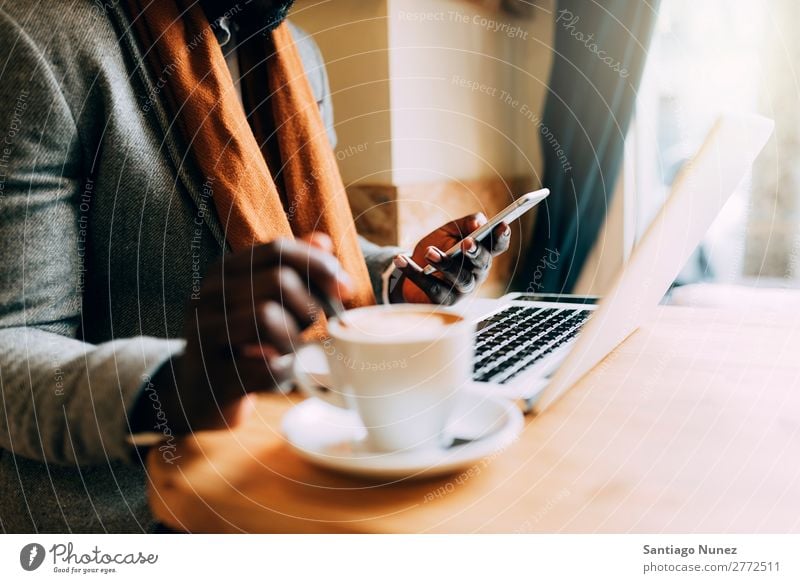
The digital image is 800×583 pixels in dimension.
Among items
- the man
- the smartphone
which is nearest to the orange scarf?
the man

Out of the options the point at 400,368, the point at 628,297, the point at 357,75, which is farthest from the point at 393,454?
the point at 357,75

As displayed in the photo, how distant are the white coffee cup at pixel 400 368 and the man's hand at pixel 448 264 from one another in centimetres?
13

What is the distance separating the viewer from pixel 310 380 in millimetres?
252

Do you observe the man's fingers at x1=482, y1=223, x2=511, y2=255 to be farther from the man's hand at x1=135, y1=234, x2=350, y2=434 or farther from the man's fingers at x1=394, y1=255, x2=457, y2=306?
the man's hand at x1=135, y1=234, x2=350, y2=434

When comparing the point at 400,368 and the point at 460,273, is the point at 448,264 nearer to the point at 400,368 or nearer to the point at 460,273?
the point at 460,273

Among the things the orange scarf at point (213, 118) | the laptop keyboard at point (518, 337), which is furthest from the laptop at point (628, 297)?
the orange scarf at point (213, 118)

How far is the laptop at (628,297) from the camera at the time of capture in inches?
9.9

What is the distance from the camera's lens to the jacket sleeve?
229 millimetres

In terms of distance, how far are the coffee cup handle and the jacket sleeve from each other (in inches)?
2.0

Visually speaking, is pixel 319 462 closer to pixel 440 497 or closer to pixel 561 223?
pixel 440 497

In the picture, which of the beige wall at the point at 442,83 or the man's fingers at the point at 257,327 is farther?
the beige wall at the point at 442,83

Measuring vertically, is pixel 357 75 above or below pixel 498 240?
above

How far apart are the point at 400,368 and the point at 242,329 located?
0.20 feet

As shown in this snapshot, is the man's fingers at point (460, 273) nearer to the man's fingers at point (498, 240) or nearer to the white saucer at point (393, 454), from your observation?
the man's fingers at point (498, 240)
